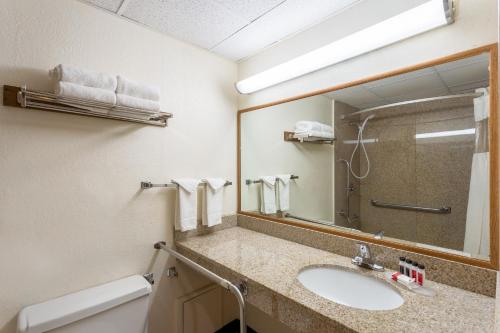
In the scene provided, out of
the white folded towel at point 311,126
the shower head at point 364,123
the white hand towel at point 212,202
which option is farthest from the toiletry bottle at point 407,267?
the white hand towel at point 212,202

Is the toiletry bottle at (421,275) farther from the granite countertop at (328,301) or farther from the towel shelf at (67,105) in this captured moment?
the towel shelf at (67,105)

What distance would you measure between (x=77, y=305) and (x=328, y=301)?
1117 millimetres

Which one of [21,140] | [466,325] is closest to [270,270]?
[466,325]

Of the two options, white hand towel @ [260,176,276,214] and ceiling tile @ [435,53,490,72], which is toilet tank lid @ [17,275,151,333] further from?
ceiling tile @ [435,53,490,72]

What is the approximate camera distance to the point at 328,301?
88cm

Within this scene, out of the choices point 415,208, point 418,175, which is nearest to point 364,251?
point 415,208

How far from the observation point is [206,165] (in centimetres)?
179

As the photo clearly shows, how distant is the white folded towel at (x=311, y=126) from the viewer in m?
1.49

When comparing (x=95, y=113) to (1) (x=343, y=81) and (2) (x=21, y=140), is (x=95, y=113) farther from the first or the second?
(1) (x=343, y=81)

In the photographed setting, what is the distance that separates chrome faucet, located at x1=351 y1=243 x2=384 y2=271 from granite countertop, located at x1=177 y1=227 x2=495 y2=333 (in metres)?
0.04

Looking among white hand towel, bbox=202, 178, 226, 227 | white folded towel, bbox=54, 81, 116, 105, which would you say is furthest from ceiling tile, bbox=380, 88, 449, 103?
white folded towel, bbox=54, 81, 116, 105

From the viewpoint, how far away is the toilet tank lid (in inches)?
38.8

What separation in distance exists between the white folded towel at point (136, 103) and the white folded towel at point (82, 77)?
0.06m

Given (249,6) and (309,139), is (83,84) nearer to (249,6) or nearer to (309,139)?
(249,6)
